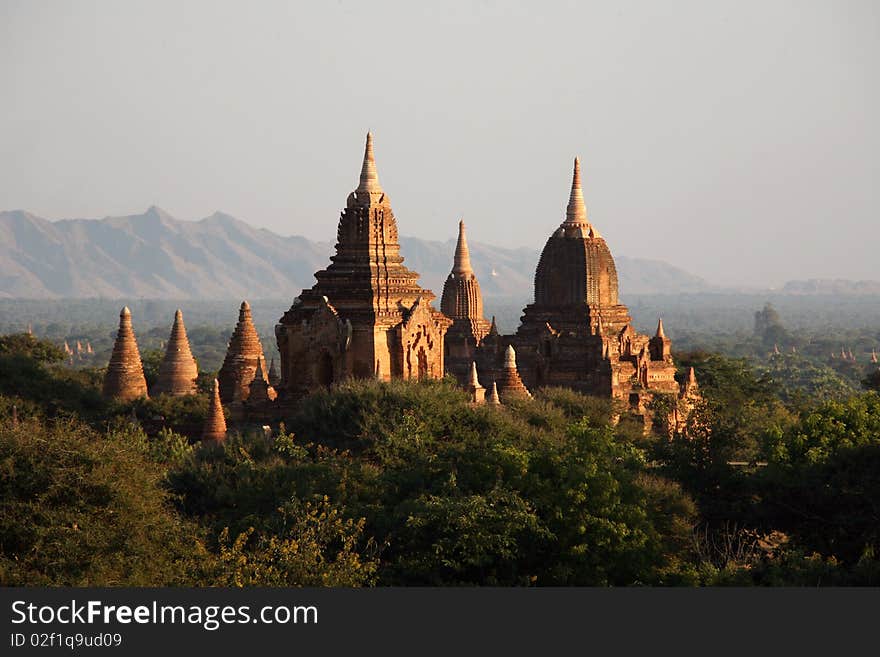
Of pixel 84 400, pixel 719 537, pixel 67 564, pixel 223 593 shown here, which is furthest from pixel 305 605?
pixel 84 400

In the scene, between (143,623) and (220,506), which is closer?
(143,623)

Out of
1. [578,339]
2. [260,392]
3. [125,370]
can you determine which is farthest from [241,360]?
[578,339]

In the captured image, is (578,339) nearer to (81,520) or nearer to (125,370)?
(125,370)

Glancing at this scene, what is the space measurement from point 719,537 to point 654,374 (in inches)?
1089

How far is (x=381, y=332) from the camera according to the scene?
41.8 meters

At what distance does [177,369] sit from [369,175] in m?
12.7

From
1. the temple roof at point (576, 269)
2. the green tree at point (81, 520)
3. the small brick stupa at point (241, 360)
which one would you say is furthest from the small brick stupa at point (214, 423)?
the temple roof at point (576, 269)

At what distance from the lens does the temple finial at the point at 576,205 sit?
62094 mm

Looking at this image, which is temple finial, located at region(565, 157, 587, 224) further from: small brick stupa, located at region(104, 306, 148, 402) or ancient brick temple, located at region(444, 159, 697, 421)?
small brick stupa, located at region(104, 306, 148, 402)

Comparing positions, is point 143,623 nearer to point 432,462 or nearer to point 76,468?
point 76,468

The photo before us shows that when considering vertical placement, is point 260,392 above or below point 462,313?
below

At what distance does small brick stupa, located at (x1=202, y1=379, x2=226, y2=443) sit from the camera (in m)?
40.8

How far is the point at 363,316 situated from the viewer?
41812 mm

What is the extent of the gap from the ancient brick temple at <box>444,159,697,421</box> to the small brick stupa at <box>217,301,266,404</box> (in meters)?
11.3
